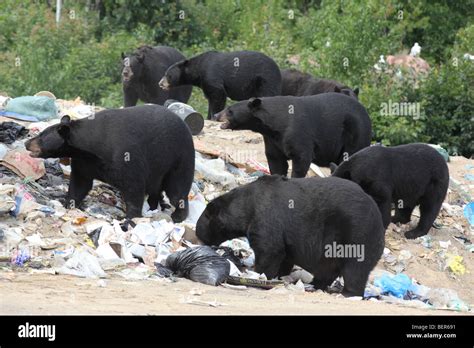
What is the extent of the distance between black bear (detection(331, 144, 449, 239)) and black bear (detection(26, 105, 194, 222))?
1.89 metres

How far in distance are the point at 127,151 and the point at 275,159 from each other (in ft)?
9.34

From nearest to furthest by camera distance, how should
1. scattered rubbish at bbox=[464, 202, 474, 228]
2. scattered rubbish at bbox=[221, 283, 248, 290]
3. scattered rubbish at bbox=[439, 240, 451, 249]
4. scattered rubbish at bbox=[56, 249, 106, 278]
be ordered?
scattered rubbish at bbox=[56, 249, 106, 278] < scattered rubbish at bbox=[221, 283, 248, 290] < scattered rubbish at bbox=[439, 240, 451, 249] < scattered rubbish at bbox=[464, 202, 474, 228]

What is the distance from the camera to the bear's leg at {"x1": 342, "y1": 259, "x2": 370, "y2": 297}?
34.8 feet

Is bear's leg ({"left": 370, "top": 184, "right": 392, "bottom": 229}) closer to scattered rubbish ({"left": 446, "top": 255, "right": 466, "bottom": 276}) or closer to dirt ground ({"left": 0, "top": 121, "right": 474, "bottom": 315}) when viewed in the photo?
scattered rubbish ({"left": 446, "top": 255, "right": 466, "bottom": 276})

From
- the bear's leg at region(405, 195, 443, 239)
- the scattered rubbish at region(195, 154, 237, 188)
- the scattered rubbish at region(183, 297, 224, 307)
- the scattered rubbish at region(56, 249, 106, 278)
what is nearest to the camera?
the scattered rubbish at region(183, 297, 224, 307)

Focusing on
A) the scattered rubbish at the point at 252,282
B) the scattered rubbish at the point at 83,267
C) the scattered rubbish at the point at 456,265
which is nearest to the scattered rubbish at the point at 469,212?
the scattered rubbish at the point at 456,265

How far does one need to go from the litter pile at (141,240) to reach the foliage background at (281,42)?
616 cm

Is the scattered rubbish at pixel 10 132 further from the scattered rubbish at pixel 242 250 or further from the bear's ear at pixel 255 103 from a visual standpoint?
the scattered rubbish at pixel 242 250

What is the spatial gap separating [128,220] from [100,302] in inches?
134

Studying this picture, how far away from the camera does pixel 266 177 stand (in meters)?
11.1

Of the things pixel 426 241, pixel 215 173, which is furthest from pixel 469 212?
pixel 215 173

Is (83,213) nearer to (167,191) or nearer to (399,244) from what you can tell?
(167,191)

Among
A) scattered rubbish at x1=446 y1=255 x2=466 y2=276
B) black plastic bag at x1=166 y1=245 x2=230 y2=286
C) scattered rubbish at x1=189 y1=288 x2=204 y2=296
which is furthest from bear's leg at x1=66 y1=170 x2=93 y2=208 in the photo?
scattered rubbish at x1=446 y1=255 x2=466 y2=276
